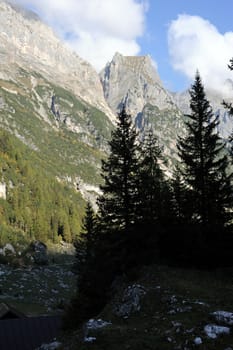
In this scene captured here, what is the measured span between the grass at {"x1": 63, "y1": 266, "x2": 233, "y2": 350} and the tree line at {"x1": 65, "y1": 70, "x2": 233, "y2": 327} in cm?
336

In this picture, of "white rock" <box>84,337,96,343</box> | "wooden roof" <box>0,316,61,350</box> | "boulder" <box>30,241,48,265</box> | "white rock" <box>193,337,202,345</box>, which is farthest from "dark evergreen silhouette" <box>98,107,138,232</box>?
"boulder" <box>30,241,48,265</box>

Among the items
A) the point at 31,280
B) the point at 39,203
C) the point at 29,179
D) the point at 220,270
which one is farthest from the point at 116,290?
the point at 29,179

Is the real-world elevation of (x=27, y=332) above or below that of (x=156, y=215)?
below

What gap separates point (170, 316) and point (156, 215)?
14393 millimetres

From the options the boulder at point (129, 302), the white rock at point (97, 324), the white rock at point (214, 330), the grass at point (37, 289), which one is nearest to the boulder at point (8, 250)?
the grass at point (37, 289)

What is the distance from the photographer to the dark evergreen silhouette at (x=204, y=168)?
1227 inches

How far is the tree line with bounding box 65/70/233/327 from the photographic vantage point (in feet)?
90.0

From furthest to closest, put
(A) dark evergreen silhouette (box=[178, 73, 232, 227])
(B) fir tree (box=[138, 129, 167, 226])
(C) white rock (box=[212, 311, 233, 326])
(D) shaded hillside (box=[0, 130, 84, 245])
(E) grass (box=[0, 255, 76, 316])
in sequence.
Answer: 1. (D) shaded hillside (box=[0, 130, 84, 245])
2. (E) grass (box=[0, 255, 76, 316])
3. (A) dark evergreen silhouette (box=[178, 73, 232, 227])
4. (B) fir tree (box=[138, 129, 167, 226])
5. (C) white rock (box=[212, 311, 233, 326])

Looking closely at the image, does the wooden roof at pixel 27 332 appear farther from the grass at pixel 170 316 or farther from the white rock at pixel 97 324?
the white rock at pixel 97 324

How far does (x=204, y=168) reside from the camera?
3191 centimetres

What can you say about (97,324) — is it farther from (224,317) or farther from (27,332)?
(27,332)

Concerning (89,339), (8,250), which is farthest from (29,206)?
(89,339)

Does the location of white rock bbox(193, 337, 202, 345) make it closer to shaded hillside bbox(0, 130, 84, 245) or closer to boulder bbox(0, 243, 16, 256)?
boulder bbox(0, 243, 16, 256)

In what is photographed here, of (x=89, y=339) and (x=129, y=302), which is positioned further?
(x=129, y=302)
